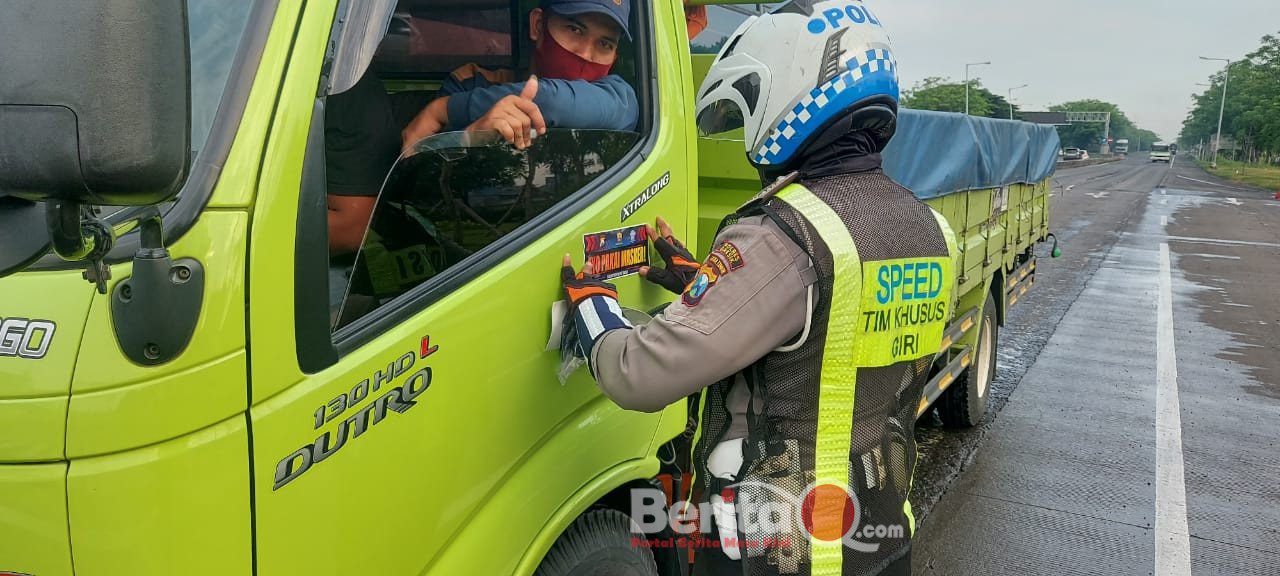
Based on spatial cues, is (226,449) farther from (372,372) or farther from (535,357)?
(535,357)

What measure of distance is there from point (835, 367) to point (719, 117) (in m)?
0.71

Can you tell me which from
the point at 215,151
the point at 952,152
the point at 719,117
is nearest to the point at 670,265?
the point at 719,117

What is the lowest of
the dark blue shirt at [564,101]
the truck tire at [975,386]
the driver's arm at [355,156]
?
the truck tire at [975,386]

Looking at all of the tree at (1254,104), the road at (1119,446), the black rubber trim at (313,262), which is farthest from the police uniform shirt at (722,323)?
the tree at (1254,104)

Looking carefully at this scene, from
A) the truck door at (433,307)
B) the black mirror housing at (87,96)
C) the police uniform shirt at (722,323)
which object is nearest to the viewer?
the black mirror housing at (87,96)

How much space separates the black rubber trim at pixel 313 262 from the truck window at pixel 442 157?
0.19 ft

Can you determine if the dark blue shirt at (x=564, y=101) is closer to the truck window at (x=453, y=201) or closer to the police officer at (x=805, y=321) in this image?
the truck window at (x=453, y=201)

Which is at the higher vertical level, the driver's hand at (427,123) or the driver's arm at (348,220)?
the driver's hand at (427,123)

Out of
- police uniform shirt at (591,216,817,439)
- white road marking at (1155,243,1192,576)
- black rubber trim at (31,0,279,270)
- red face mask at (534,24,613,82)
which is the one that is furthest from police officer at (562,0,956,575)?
white road marking at (1155,243,1192,576)

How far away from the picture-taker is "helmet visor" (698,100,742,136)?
7.00 ft

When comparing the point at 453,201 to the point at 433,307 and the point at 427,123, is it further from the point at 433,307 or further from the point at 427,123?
the point at 433,307

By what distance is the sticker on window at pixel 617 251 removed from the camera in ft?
6.81

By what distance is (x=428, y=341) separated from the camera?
1589 mm

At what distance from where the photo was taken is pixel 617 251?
2.18 metres
